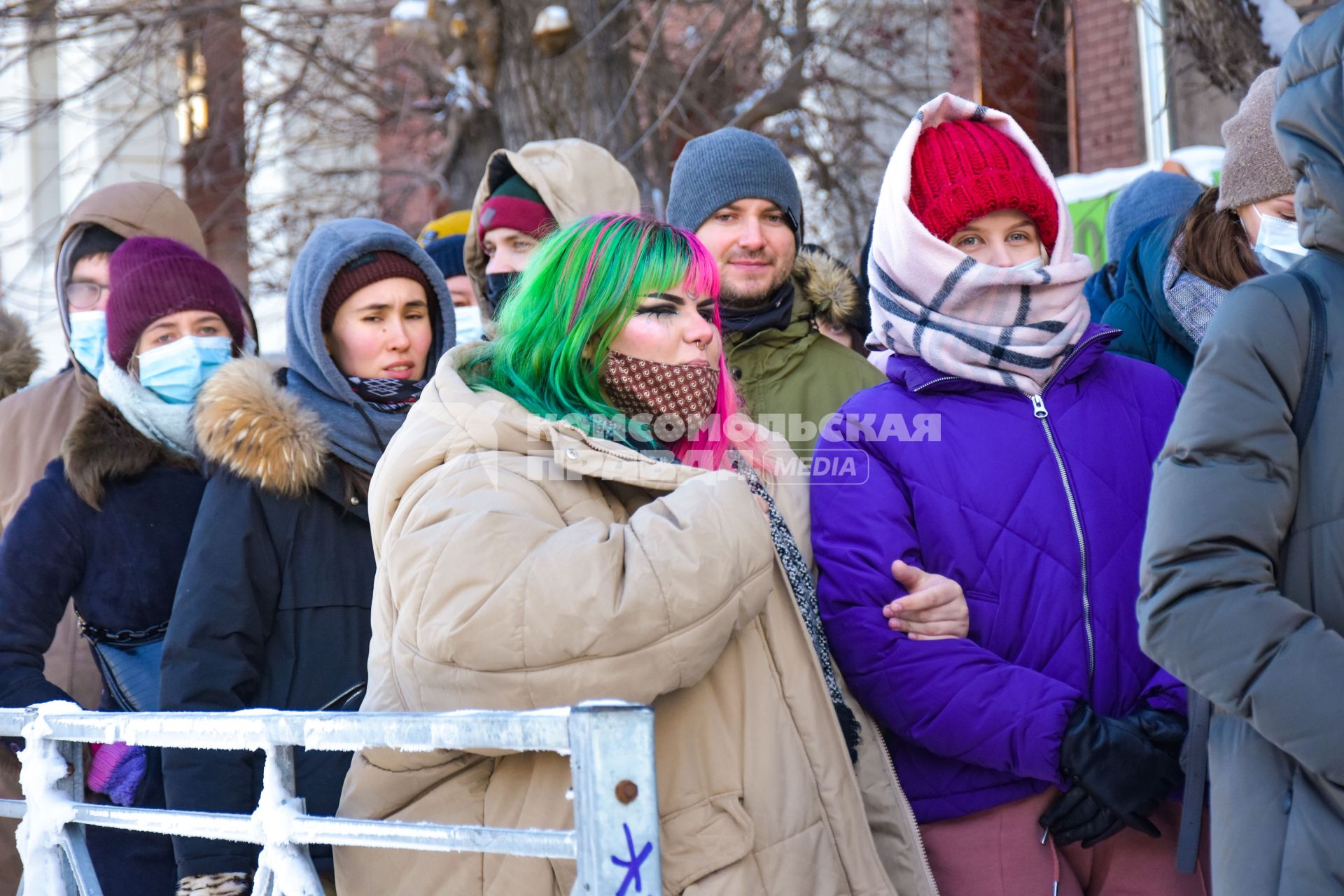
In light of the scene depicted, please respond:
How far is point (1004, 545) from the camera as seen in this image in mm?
2404

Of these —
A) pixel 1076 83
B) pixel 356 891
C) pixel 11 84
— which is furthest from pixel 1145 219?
pixel 11 84

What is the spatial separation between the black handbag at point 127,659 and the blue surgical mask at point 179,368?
596 millimetres

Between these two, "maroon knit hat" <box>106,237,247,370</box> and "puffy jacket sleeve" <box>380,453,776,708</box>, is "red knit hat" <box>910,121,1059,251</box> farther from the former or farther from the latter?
"maroon knit hat" <box>106,237,247,370</box>

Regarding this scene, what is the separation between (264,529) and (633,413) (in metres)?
0.92

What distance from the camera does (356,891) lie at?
229 centimetres

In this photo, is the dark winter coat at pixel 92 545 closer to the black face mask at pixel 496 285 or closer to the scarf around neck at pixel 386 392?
the scarf around neck at pixel 386 392

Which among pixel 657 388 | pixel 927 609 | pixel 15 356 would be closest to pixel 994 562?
pixel 927 609

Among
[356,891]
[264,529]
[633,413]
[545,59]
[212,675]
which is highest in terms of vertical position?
[545,59]

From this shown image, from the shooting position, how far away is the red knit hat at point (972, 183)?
2.64m

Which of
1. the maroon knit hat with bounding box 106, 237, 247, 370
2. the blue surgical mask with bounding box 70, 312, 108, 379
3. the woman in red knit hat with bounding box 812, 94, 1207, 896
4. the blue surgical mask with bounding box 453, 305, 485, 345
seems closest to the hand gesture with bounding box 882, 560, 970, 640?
the woman in red knit hat with bounding box 812, 94, 1207, 896

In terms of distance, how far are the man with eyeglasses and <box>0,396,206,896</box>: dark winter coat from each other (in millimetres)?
248

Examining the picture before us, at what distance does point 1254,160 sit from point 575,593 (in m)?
1.92

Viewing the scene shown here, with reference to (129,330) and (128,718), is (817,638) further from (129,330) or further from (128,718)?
(129,330)

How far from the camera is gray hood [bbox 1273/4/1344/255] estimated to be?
5.80ft
